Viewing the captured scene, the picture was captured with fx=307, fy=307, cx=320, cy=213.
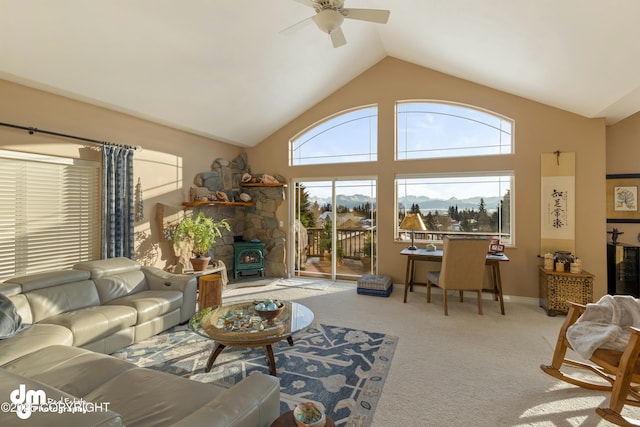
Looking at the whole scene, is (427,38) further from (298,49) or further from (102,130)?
(102,130)

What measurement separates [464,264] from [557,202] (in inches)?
70.5

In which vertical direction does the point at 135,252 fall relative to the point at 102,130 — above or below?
below

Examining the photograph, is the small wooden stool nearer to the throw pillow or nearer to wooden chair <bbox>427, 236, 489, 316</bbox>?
the throw pillow

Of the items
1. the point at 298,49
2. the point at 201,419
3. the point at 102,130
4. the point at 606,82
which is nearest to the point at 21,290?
the point at 102,130

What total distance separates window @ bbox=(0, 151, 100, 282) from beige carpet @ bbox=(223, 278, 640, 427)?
206 centimetres

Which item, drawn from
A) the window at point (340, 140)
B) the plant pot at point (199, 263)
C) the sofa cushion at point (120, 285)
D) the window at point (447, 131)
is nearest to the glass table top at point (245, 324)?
the sofa cushion at point (120, 285)

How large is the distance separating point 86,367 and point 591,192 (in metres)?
5.84

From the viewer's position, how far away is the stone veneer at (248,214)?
19.2 feet

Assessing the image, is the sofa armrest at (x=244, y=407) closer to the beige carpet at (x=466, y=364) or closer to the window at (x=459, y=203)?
the beige carpet at (x=466, y=364)

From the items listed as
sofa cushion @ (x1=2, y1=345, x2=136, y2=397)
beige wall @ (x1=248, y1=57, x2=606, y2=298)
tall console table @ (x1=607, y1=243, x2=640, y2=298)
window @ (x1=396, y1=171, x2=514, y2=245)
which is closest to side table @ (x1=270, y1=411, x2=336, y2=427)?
sofa cushion @ (x1=2, y1=345, x2=136, y2=397)

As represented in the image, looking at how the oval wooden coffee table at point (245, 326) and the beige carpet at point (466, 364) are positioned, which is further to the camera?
the oval wooden coffee table at point (245, 326)

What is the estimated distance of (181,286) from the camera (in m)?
3.63

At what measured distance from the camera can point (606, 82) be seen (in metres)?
3.33

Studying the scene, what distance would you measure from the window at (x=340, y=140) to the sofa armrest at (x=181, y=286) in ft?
10.6
